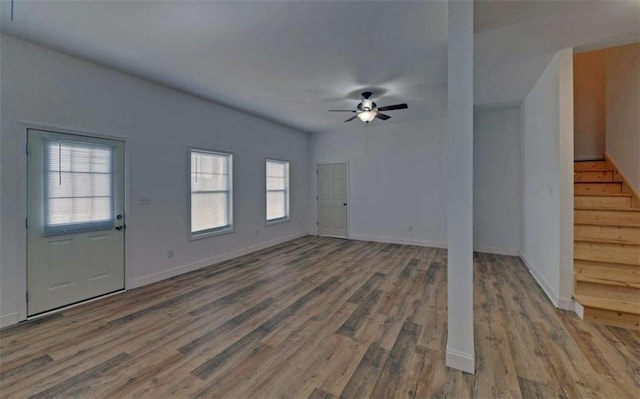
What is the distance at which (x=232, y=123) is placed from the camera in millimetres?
5227

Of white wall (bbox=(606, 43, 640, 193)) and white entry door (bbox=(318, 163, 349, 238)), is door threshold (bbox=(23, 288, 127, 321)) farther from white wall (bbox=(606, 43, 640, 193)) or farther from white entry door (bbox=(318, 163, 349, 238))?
white wall (bbox=(606, 43, 640, 193))

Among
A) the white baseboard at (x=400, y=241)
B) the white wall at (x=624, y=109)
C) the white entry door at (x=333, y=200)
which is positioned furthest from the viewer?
the white entry door at (x=333, y=200)

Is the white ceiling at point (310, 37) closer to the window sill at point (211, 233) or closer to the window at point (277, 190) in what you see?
the window sill at point (211, 233)

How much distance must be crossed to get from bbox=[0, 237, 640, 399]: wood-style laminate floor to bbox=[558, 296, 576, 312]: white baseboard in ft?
0.42

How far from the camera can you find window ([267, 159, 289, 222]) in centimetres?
649

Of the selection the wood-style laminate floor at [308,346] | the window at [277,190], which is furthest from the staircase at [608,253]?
the window at [277,190]

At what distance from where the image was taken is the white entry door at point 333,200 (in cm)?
718

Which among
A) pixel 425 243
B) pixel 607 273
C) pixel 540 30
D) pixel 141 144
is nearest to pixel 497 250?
pixel 425 243

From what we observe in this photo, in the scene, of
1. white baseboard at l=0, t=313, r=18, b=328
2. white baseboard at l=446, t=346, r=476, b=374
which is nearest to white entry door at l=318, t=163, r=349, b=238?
white baseboard at l=446, t=346, r=476, b=374

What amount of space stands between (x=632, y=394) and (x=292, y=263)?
404cm

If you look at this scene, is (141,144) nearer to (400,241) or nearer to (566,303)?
(400,241)

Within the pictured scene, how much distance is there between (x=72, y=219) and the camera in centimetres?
321

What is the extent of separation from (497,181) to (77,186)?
705 centimetres

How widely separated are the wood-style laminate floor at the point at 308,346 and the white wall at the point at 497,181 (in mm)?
1891
